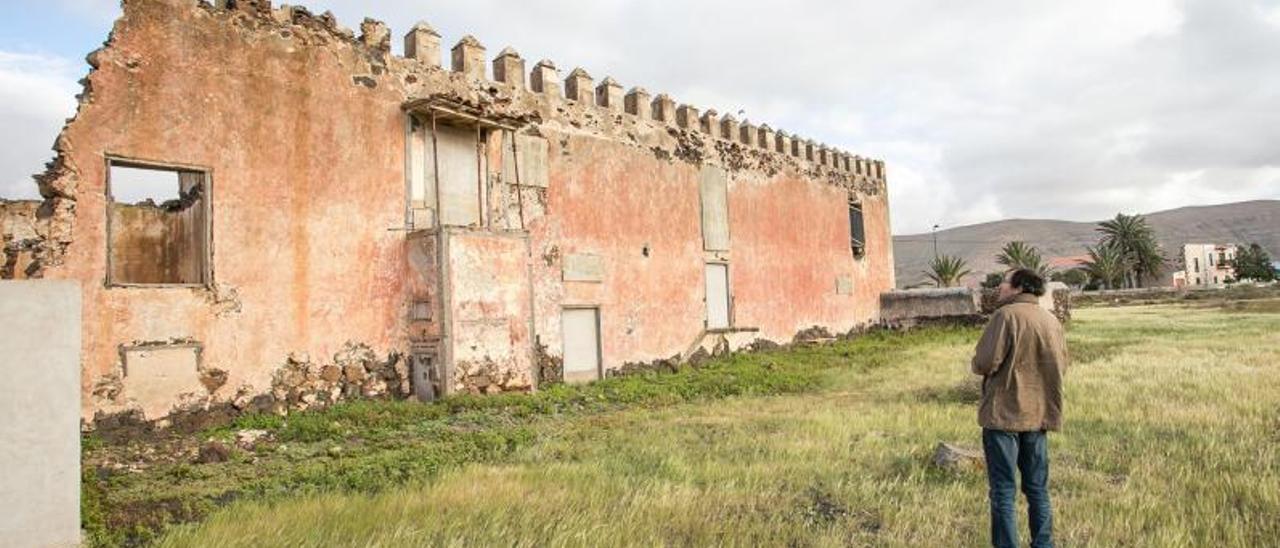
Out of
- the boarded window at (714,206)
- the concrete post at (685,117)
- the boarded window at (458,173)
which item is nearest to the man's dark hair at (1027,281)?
the boarded window at (458,173)

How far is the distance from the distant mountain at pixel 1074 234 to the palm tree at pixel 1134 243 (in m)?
69.4

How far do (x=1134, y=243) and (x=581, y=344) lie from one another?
59.3m

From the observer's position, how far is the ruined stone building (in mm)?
9680

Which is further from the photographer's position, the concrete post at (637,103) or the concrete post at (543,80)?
the concrete post at (637,103)

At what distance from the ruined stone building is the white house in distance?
87.2m

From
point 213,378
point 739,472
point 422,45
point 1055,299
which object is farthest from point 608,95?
point 1055,299

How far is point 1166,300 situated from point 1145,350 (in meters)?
37.1

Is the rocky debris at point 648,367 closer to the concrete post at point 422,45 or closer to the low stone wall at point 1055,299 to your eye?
the concrete post at point 422,45

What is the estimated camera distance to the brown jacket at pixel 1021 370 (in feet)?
14.6

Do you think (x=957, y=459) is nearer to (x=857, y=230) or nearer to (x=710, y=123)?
(x=710, y=123)

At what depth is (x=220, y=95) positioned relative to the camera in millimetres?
10656

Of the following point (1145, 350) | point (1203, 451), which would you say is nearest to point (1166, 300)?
point (1145, 350)

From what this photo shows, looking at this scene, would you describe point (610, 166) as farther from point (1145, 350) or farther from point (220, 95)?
point (1145, 350)

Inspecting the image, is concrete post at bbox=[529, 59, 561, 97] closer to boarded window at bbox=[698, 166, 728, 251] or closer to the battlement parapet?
the battlement parapet
